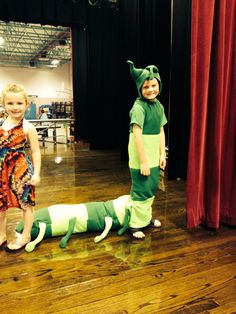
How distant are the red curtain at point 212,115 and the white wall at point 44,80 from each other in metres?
13.6

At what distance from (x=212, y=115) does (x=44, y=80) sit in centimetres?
1512

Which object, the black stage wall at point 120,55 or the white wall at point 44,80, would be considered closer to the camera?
the black stage wall at point 120,55

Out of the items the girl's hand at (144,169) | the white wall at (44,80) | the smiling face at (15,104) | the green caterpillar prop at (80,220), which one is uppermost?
the white wall at (44,80)

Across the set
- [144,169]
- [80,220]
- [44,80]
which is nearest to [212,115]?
[144,169]

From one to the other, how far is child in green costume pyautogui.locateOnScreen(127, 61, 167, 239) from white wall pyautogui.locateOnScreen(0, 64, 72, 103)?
539 inches

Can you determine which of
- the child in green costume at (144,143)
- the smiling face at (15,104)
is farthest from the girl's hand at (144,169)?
the smiling face at (15,104)

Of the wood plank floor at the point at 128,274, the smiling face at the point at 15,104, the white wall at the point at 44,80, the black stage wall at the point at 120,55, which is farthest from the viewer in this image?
the white wall at the point at 44,80

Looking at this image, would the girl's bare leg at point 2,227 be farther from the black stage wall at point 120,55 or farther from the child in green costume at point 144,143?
the black stage wall at point 120,55

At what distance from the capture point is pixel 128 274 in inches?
57.9

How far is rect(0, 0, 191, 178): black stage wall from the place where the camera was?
312cm

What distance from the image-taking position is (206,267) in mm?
1540

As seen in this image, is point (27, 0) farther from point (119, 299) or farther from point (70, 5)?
point (119, 299)

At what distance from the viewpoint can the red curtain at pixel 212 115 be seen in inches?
69.2

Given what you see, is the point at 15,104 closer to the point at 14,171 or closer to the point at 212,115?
the point at 14,171
